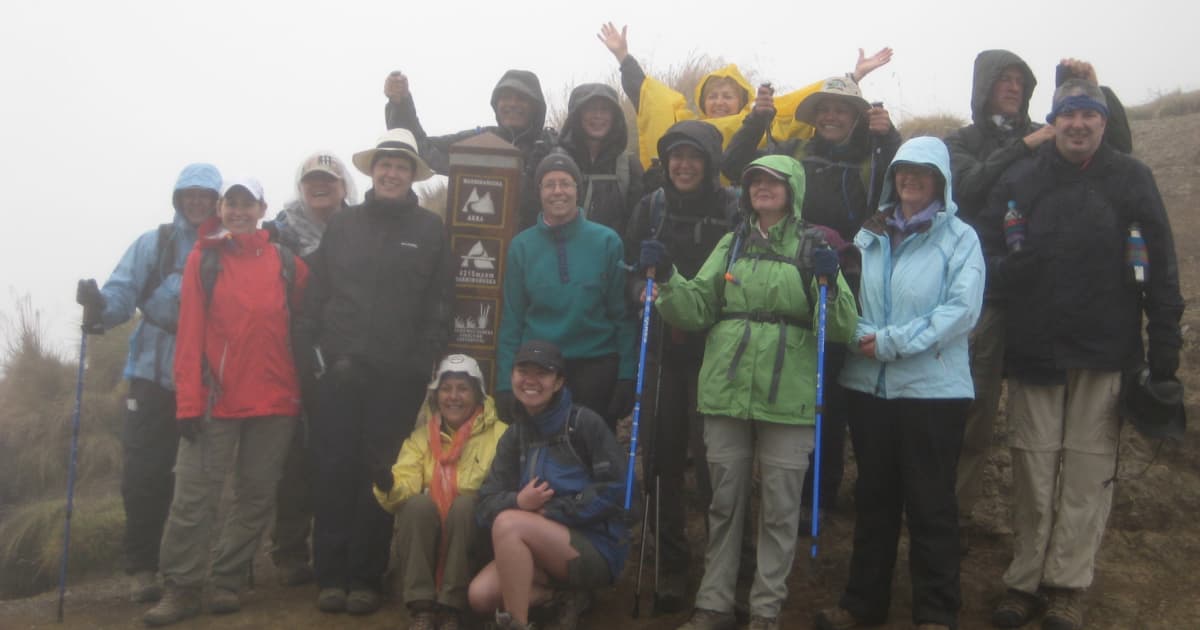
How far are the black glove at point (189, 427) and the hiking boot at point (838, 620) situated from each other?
156 inches

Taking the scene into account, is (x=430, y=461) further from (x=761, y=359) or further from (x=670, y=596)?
(x=761, y=359)

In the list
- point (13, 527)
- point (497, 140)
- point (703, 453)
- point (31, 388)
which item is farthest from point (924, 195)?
point (31, 388)

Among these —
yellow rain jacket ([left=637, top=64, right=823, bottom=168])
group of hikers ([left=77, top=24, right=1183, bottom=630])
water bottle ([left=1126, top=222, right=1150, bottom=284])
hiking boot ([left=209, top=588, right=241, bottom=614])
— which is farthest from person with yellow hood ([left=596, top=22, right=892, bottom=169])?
hiking boot ([left=209, top=588, right=241, bottom=614])

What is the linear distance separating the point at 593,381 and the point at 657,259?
962mm

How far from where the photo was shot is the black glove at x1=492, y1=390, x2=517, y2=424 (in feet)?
19.2

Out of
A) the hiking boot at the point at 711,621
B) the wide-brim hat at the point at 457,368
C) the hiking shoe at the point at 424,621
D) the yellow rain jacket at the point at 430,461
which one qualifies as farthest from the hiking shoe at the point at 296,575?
the hiking boot at the point at 711,621

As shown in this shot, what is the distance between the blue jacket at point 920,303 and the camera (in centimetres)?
501

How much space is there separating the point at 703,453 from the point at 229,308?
10.4 ft

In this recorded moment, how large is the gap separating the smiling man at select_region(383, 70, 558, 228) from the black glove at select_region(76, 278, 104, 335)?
255cm

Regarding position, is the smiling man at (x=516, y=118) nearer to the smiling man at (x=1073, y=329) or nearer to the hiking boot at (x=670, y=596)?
the hiking boot at (x=670, y=596)

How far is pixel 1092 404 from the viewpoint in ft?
17.3

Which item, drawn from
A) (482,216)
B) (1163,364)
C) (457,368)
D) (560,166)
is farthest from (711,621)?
(482,216)

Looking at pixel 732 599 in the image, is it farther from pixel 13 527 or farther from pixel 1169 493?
pixel 13 527

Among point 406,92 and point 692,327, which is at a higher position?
point 406,92
